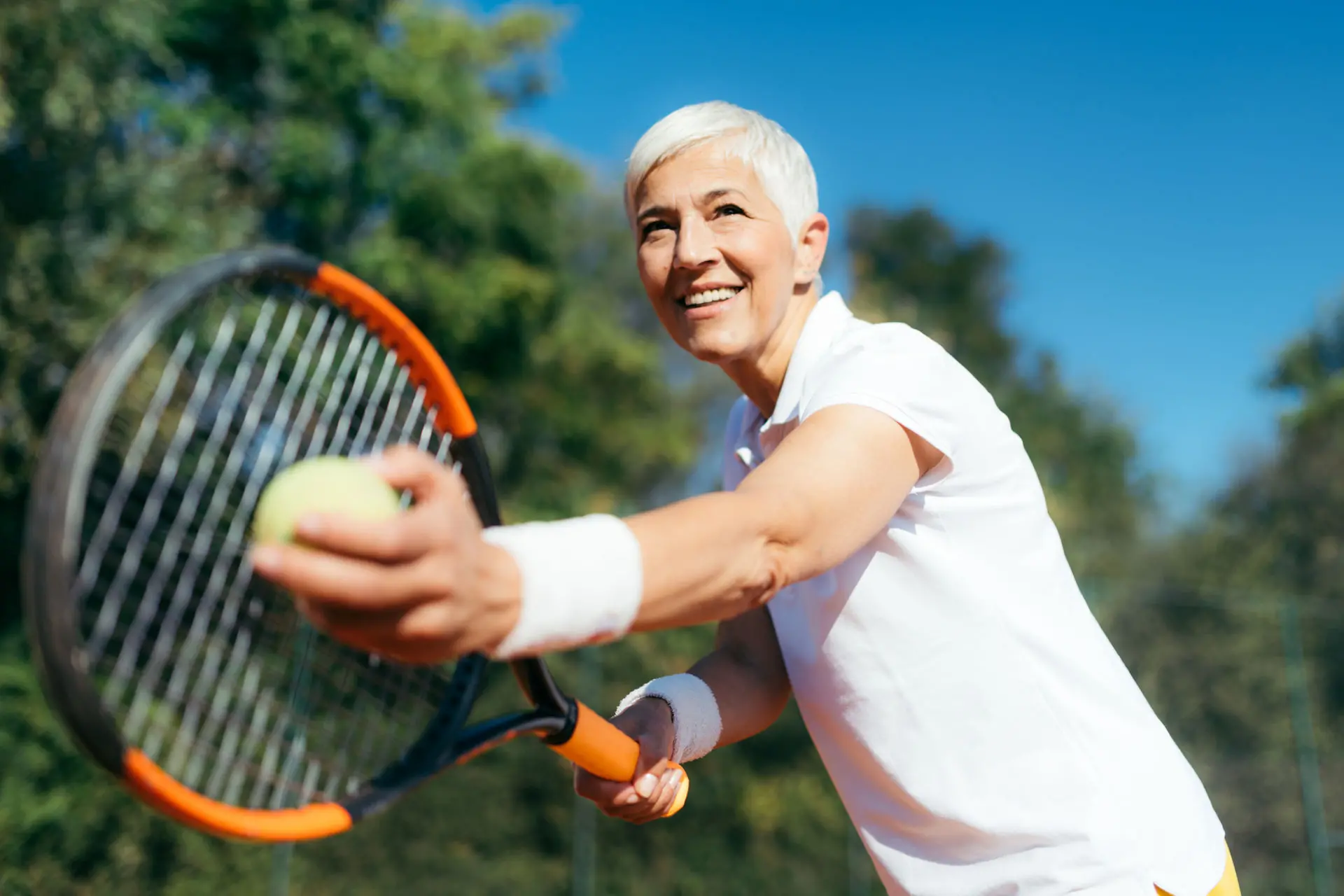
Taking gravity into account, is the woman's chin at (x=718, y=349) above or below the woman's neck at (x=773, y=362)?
below

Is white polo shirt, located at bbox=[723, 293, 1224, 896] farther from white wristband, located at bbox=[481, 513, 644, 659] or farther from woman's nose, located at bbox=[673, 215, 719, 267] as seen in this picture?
white wristband, located at bbox=[481, 513, 644, 659]

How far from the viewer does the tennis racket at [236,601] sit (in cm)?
116

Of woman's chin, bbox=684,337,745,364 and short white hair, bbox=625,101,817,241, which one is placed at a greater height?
short white hair, bbox=625,101,817,241

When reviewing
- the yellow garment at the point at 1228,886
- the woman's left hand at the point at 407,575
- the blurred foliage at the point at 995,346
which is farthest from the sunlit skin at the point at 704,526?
the blurred foliage at the point at 995,346

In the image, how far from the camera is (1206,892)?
1.63 metres

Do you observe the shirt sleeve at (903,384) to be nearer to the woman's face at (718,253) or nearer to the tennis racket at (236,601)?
the woman's face at (718,253)

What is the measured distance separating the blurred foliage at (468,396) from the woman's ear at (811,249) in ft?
17.3

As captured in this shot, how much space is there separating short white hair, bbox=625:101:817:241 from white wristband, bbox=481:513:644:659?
2.74ft

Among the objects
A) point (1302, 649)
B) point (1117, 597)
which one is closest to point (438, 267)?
point (1117, 597)

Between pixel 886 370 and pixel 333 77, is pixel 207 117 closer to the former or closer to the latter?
pixel 333 77

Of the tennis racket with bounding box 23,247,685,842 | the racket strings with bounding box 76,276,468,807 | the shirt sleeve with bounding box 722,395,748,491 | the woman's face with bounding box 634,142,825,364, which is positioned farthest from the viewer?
the shirt sleeve with bounding box 722,395,748,491

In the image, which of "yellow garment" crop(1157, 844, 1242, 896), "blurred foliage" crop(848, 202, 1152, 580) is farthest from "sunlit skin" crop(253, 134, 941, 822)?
"blurred foliage" crop(848, 202, 1152, 580)

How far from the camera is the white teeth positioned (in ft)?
5.83

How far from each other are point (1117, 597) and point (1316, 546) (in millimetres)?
5789
